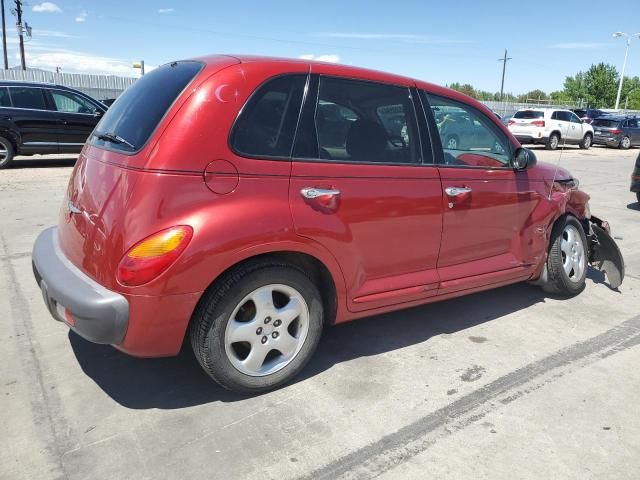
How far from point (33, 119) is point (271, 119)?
34.3ft

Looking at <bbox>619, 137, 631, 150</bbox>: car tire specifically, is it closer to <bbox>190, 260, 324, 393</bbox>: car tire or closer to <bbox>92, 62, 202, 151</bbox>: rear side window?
<bbox>190, 260, 324, 393</bbox>: car tire

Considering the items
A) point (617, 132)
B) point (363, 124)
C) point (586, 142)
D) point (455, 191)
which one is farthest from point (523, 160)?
point (617, 132)

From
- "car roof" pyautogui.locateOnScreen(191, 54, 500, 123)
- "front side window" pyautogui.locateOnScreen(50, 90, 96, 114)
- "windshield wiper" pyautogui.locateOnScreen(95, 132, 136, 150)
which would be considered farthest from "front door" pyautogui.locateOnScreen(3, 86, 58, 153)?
"car roof" pyautogui.locateOnScreen(191, 54, 500, 123)

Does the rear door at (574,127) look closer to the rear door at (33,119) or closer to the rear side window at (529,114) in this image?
the rear side window at (529,114)

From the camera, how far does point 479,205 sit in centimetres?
369

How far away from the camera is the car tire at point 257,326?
2.70 m

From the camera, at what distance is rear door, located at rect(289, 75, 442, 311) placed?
116 inches

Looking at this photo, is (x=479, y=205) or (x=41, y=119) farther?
(x=41, y=119)

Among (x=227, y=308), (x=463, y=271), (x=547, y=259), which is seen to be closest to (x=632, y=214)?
(x=547, y=259)

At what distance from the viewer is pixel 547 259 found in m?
4.43

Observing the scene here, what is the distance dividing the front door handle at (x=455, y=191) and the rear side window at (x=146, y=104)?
171 cm

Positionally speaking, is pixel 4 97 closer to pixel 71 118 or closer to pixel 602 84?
pixel 71 118

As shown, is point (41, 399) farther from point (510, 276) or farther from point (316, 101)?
point (510, 276)

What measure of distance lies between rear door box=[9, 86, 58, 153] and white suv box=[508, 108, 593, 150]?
16540 millimetres
